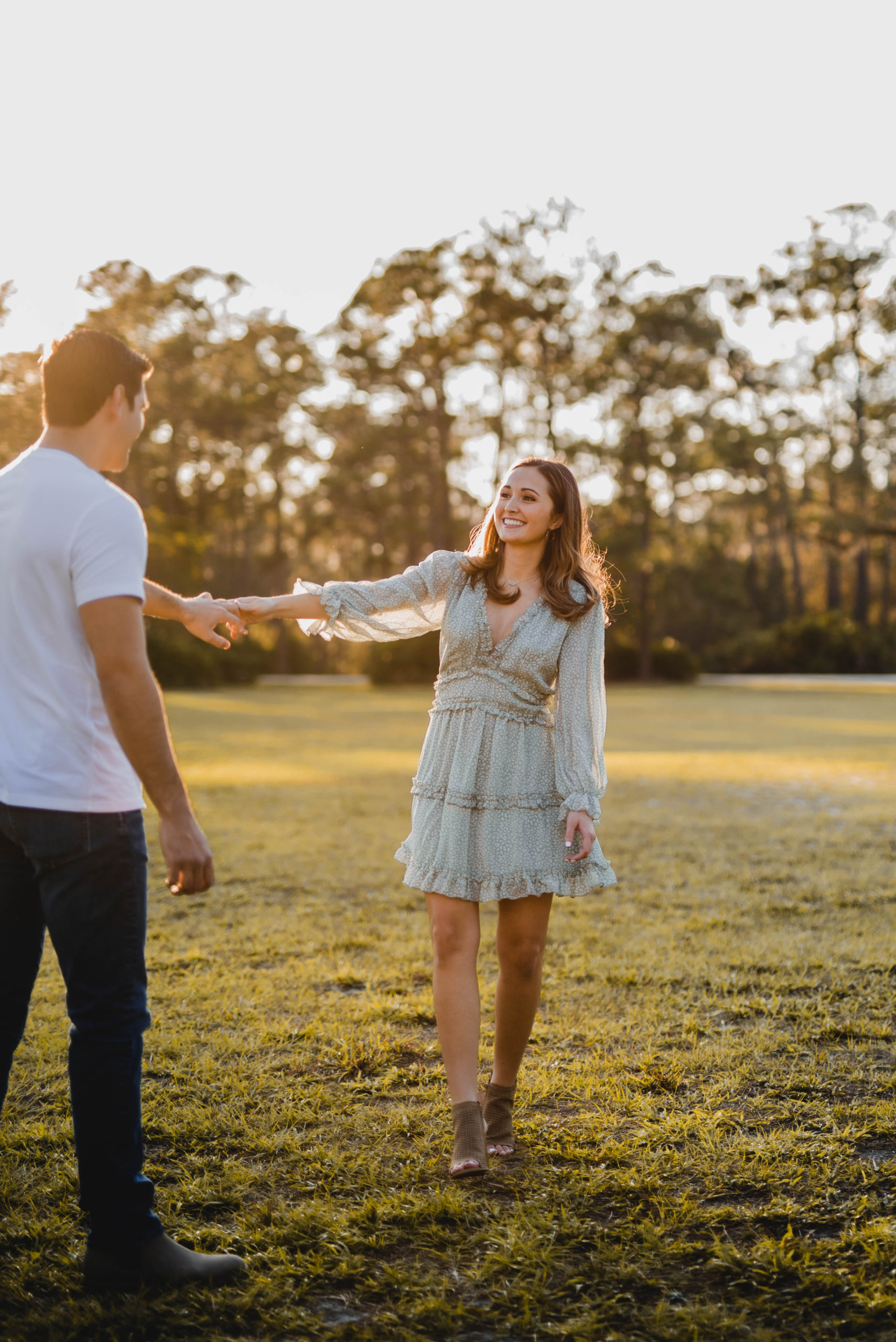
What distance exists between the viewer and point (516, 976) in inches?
128

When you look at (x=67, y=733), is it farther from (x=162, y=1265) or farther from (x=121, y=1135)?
(x=162, y=1265)

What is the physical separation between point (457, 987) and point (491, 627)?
978mm

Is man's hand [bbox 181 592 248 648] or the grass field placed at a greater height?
man's hand [bbox 181 592 248 648]

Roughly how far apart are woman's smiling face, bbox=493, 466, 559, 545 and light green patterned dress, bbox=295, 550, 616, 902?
7.2 inches

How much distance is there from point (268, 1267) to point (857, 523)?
4159cm

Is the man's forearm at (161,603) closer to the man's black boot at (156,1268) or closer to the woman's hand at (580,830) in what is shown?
the woman's hand at (580,830)

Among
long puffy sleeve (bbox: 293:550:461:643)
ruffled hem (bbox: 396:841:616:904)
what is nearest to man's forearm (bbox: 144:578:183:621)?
long puffy sleeve (bbox: 293:550:461:643)

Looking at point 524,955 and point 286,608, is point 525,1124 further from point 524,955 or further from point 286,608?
point 286,608

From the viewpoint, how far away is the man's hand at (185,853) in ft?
7.60

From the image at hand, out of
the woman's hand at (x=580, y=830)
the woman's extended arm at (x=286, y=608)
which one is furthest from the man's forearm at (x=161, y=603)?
Answer: the woman's hand at (x=580, y=830)

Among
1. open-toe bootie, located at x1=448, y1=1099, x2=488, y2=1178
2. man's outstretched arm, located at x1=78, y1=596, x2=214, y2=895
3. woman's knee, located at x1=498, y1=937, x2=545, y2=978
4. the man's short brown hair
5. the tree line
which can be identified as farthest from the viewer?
the tree line

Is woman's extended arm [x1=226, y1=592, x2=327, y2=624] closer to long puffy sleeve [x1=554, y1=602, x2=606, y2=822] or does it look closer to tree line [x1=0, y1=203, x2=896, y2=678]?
long puffy sleeve [x1=554, y1=602, x2=606, y2=822]

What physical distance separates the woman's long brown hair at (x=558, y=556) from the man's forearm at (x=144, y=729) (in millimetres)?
1265

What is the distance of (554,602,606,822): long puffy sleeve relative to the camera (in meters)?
3.17
